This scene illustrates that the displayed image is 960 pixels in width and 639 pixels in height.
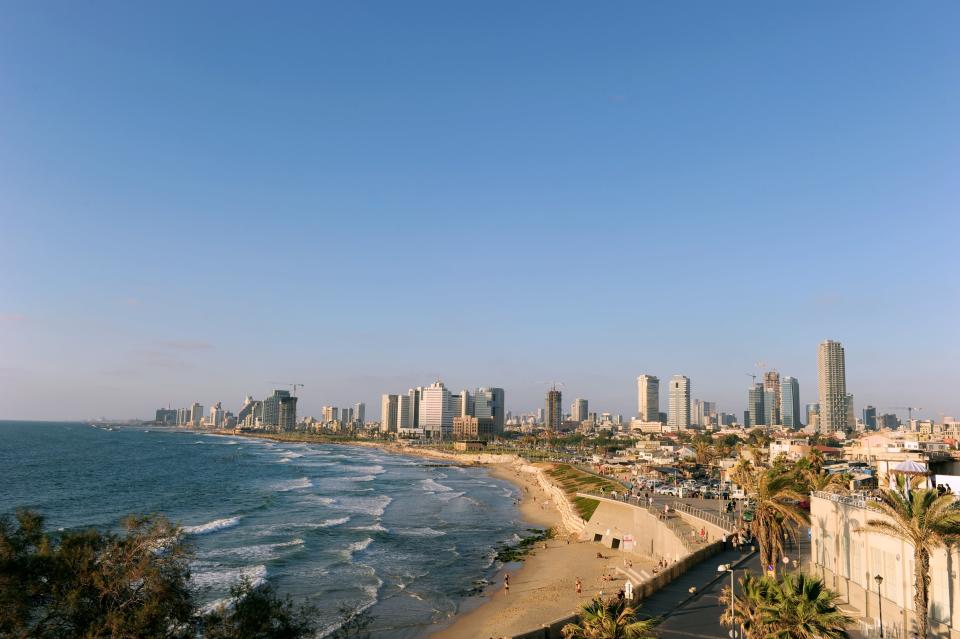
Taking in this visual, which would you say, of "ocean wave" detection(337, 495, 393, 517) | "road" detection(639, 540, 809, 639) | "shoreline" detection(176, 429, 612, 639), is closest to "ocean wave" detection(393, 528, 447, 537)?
"ocean wave" detection(337, 495, 393, 517)

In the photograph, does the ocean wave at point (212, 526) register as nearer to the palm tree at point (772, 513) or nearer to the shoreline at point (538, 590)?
the shoreline at point (538, 590)

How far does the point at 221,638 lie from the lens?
687 inches

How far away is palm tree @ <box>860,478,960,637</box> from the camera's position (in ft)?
66.9

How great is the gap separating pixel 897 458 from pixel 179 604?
5463 centimetres

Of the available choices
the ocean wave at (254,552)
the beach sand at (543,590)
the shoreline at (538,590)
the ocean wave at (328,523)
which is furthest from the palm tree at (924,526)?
the ocean wave at (328,523)

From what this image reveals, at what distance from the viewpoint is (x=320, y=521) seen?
7312cm

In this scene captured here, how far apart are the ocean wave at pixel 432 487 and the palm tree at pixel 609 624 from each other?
92.9 metres

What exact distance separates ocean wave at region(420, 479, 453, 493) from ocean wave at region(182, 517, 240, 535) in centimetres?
4147

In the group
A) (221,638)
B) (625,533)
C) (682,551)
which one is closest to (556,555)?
(625,533)

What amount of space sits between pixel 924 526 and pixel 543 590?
29096mm

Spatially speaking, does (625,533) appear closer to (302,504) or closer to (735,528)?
(735,528)

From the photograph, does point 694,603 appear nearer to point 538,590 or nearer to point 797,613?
point 797,613

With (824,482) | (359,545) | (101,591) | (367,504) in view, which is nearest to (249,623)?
(101,591)

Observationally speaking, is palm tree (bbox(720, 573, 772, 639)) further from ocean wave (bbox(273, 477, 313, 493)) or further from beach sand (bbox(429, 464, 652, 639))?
ocean wave (bbox(273, 477, 313, 493))
